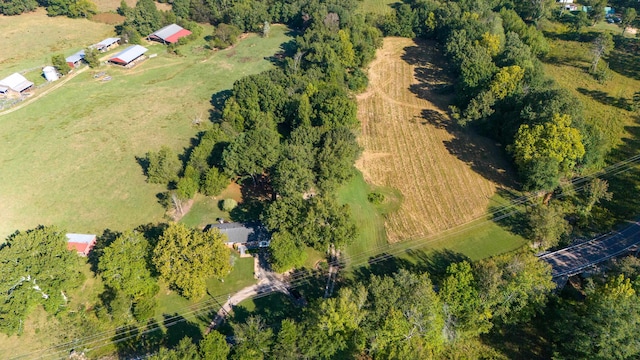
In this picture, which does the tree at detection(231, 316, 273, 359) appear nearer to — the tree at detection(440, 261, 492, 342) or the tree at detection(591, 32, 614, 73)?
the tree at detection(440, 261, 492, 342)

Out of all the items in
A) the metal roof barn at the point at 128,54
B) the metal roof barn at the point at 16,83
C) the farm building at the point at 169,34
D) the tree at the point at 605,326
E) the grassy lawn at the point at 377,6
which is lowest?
the tree at the point at 605,326

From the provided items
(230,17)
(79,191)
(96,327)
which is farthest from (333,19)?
(96,327)

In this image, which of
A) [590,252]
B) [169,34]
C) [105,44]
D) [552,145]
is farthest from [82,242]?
[169,34]

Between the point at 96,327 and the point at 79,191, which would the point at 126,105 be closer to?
the point at 79,191

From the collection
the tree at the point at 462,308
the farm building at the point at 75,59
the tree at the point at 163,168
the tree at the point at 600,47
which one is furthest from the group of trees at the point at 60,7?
the tree at the point at 600,47

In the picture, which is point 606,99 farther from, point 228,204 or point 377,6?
point 228,204

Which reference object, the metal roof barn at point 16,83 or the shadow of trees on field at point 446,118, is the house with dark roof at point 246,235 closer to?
the shadow of trees on field at point 446,118
